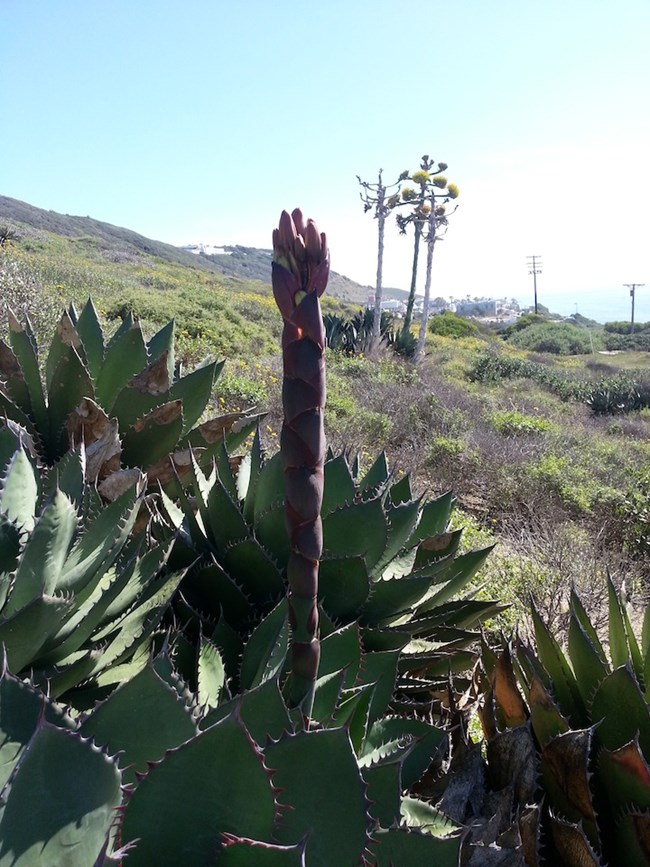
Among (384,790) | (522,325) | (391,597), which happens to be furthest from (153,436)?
(522,325)

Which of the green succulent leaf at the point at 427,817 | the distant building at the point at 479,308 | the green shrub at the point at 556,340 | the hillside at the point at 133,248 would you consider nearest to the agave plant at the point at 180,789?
the green succulent leaf at the point at 427,817

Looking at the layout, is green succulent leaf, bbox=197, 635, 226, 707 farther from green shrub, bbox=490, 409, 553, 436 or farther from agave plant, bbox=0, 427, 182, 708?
green shrub, bbox=490, 409, 553, 436

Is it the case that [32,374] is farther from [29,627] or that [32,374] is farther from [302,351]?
[302,351]

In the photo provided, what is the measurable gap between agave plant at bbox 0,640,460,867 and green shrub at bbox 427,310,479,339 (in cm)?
3857

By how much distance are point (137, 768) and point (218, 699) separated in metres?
0.43

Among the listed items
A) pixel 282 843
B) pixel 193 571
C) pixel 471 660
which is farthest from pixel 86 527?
→ pixel 471 660

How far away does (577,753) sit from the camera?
1.32 meters

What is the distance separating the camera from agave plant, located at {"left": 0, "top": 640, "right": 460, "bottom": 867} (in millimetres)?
708

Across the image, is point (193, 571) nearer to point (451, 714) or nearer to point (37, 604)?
point (37, 604)

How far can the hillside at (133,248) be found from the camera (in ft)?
144

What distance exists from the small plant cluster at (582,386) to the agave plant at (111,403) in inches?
728

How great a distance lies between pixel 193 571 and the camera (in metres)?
1.82

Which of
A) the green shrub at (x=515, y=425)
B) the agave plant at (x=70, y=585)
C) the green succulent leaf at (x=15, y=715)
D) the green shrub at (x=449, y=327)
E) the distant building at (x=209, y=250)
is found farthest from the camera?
the distant building at (x=209, y=250)

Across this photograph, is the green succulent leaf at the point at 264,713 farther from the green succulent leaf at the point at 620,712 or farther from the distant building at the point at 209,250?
the distant building at the point at 209,250
